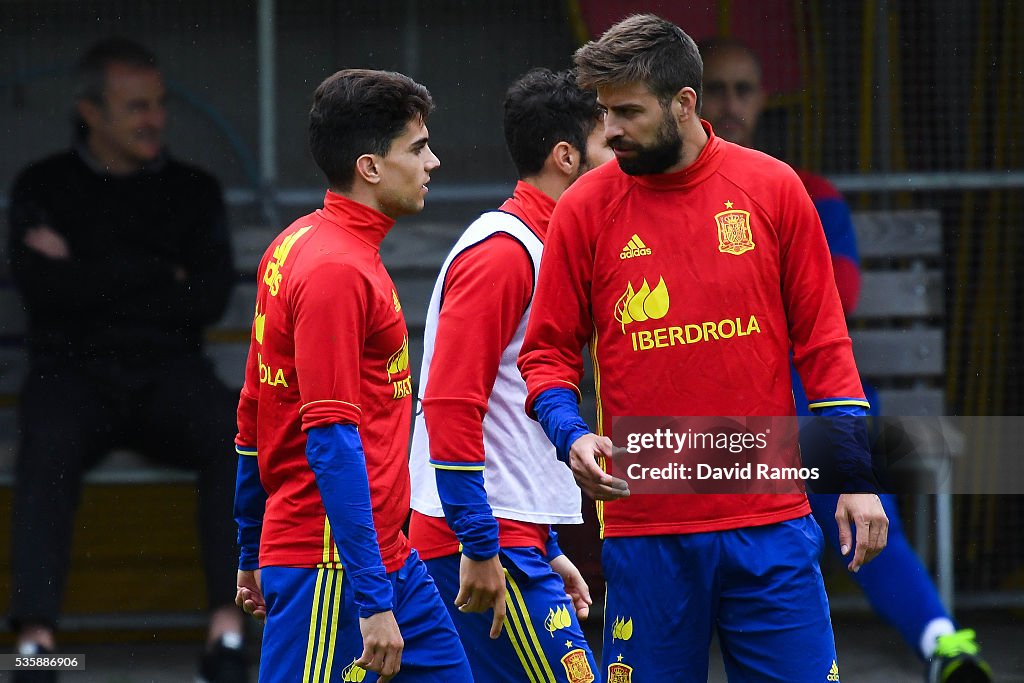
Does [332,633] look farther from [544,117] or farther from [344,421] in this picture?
[544,117]

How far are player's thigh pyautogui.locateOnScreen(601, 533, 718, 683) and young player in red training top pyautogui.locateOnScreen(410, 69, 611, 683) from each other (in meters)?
0.31

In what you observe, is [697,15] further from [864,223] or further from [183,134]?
[183,134]

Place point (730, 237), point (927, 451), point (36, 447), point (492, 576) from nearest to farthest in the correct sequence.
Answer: point (730, 237)
point (492, 576)
point (36, 447)
point (927, 451)

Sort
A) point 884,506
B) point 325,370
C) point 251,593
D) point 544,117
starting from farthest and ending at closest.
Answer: point 884,506, point 544,117, point 251,593, point 325,370

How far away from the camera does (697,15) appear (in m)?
4.76

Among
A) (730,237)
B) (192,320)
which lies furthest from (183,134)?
(730,237)

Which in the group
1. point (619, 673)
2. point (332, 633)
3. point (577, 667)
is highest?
point (332, 633)

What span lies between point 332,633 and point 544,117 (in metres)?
1.38

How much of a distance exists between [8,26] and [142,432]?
4.74 ft

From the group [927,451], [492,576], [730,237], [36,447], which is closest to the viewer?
[730,237]

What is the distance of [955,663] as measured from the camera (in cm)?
422

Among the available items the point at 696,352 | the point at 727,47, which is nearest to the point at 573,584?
the point at 696,352

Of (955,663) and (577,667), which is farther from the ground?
(577,667)

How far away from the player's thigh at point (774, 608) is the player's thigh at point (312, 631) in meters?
0.72
